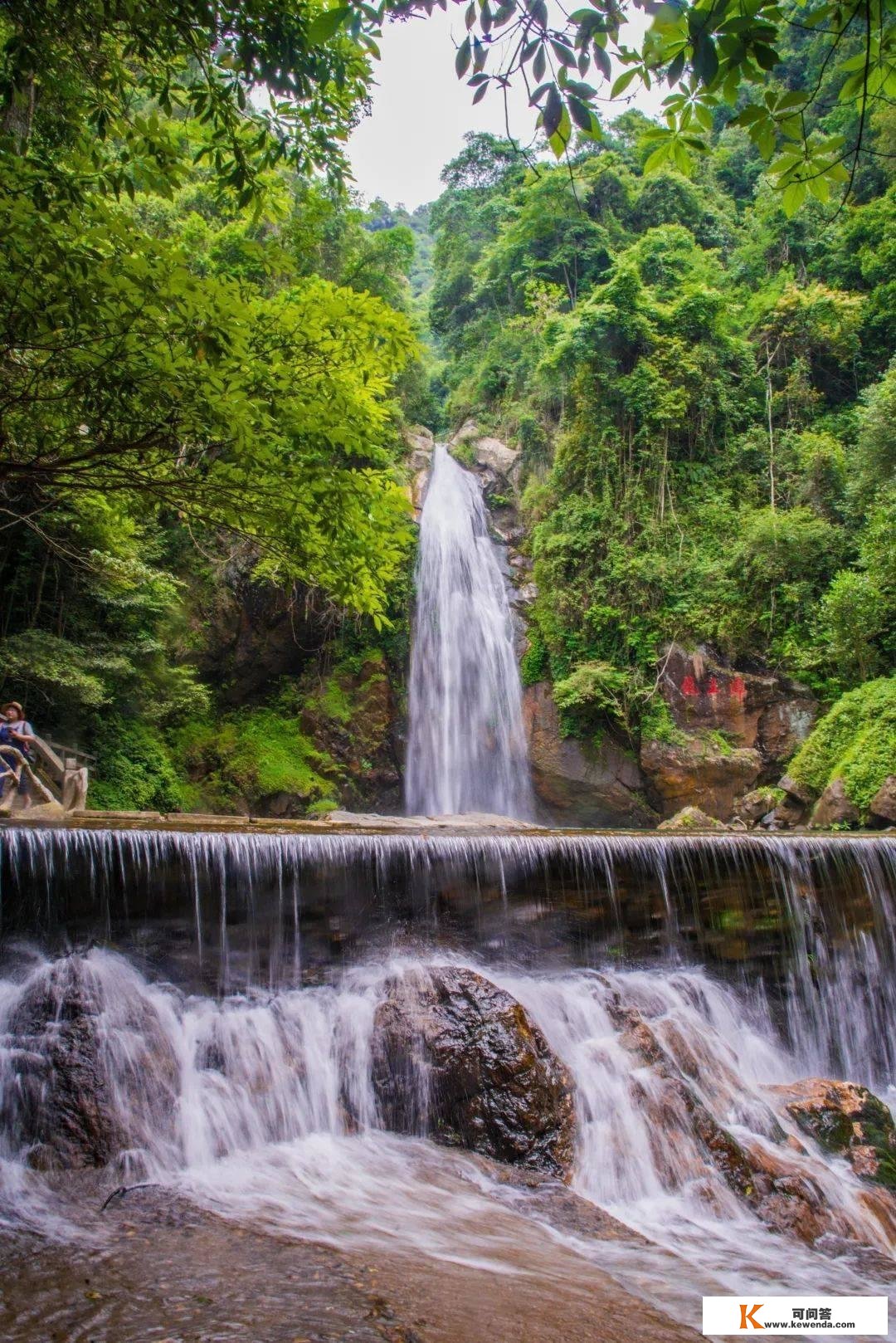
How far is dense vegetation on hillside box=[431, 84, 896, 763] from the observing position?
1650 cm

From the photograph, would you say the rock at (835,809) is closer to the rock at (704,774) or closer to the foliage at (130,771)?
the rock at (704,774)

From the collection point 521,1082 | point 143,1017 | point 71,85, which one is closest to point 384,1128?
point 521,1082

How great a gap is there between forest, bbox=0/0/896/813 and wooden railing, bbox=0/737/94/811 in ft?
5.21

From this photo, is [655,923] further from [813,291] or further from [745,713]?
[813,291]

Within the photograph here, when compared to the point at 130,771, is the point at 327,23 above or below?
above

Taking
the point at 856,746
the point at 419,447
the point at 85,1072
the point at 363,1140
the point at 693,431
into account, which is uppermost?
the point at 419,447

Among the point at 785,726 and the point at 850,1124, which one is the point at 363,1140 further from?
the point at 785,726

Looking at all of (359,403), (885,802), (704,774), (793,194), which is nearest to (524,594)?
(704,774)

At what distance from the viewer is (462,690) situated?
18.5m

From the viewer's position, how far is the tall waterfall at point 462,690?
17781 millimetres

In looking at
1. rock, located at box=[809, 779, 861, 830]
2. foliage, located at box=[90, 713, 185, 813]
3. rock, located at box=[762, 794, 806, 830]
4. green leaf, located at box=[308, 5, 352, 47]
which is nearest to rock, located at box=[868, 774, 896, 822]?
rock, located at box=[809, 779, 861, 830]

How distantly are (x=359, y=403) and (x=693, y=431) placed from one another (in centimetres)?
1708

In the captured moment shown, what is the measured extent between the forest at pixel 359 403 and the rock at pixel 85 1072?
127 inches

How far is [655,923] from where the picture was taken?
349 inches
